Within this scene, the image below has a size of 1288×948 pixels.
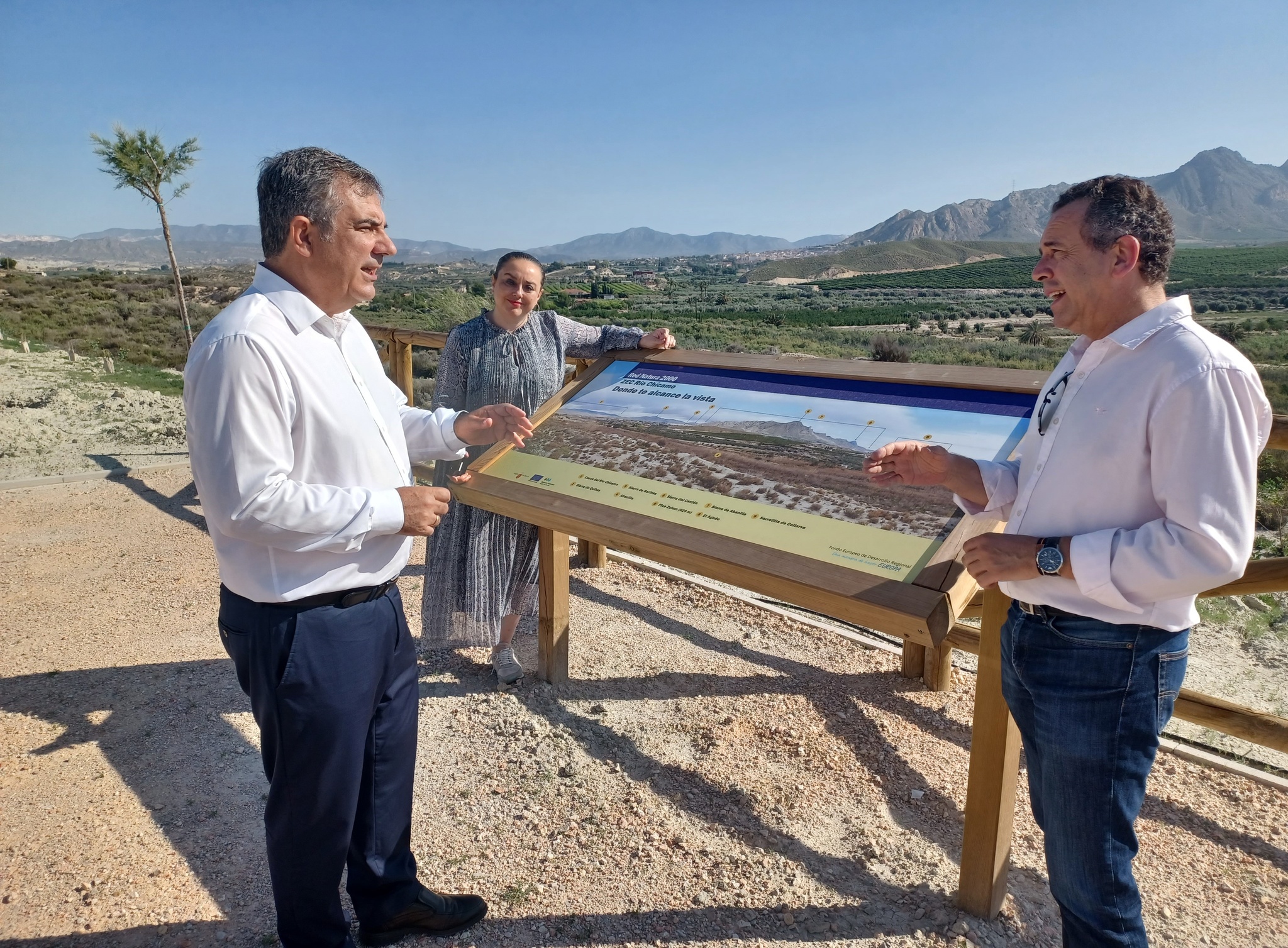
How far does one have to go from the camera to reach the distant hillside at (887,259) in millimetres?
67875

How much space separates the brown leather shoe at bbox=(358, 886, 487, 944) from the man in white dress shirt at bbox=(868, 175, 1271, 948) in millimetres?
1554

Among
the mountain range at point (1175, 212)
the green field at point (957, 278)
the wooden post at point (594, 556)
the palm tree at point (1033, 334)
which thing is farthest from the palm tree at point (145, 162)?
the mountain range at point (1175, 212)

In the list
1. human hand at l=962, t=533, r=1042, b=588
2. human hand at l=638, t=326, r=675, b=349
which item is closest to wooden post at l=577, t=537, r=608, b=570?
human hand at l=638, t=326, r=675, b=349

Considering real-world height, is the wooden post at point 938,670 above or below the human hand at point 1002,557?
below

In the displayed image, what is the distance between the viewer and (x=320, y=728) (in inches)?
69.9

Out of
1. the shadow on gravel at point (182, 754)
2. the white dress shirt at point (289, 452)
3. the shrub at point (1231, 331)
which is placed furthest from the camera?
the shrub at point (1231, 331)

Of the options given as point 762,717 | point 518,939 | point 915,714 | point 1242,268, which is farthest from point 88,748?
point 1242,268

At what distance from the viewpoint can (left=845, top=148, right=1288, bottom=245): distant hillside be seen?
15275 centimetres

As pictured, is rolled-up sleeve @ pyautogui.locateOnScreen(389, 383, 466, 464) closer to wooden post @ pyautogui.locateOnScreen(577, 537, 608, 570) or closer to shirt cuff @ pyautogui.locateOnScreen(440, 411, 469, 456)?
shirt cuff @ pyautogui.locateOnScreen(440, 411, 469, 456)

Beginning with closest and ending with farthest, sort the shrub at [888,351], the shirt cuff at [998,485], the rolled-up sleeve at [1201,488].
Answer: the rolled-up sleeve at [1201,488] < the shirt cuff at [998,485] < the shrub at [888,351]

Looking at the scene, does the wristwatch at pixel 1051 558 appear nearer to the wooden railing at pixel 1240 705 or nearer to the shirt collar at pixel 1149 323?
the shirt collar at pixel 1149 323

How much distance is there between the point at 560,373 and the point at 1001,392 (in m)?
1.98

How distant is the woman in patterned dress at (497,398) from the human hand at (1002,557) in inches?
80.4

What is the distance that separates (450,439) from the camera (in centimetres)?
252
